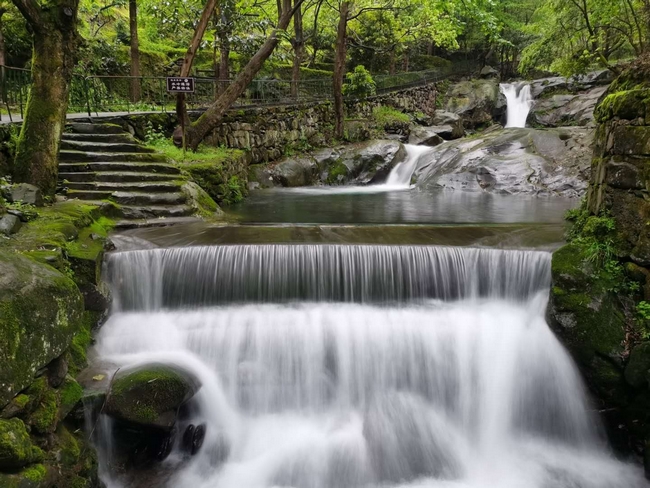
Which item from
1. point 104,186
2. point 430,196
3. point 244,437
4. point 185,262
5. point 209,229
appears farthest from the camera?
point 430,196

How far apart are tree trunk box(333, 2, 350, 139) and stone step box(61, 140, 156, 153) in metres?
8.92

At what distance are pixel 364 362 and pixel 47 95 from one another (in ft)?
20.5

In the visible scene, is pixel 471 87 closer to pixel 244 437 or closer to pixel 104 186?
pixel 104 186

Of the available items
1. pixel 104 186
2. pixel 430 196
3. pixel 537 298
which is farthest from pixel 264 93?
pixel 537 298

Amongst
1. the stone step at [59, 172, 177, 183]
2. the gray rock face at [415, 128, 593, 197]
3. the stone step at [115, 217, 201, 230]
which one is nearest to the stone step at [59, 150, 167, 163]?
the stone step at [59, 172, 177, 183]

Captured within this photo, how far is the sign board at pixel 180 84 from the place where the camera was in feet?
34.9

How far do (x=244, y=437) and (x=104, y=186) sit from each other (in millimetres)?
5877

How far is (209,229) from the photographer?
25.5 feet

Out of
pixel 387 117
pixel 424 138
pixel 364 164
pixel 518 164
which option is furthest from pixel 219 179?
pixel 387 117

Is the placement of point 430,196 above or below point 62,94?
below

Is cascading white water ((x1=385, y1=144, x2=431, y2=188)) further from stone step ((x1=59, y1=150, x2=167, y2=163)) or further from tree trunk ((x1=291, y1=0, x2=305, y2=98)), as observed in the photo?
stone step ((x1=59, y1=150, x2=167, y2=163))

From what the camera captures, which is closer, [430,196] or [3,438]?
[3,438]

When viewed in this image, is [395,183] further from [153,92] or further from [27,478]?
[27,478]

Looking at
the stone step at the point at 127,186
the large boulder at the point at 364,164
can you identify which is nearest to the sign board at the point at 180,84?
the stone step at the point at 127,186
